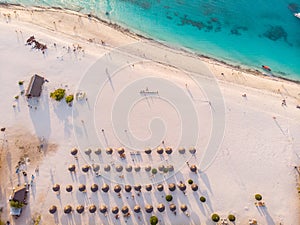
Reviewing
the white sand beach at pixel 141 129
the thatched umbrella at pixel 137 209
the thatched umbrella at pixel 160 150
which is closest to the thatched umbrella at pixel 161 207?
the white sand beach at pixel 141 129

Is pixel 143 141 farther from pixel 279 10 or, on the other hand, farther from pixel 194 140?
pixel 279 10

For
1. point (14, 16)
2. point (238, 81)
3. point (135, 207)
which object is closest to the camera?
point (135, 207)

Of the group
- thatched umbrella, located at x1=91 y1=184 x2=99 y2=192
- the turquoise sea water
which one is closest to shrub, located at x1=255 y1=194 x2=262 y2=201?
thatched umbrella, located at x1=91 y1=184 x2=99 y2=192

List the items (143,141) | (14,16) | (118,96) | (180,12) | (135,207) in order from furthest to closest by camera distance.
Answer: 1. (180,12)
2. (14,16)
3. (118,96)
4. (143,141)
5. (135,207)

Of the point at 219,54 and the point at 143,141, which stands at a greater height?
the point at 219,54

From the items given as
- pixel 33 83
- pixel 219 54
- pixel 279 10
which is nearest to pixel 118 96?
pixel 33 83

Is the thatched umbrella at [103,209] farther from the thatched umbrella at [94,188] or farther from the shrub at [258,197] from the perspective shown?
the shrub at [258,197]

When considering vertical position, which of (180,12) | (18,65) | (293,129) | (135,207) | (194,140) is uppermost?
(180,12)

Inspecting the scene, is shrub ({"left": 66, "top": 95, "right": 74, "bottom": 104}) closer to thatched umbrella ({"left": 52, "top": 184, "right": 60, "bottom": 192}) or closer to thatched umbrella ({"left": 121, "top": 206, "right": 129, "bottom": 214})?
thatched umbrella ({"left": 52, "top": 184, "right": 60, "bottom": 192})
